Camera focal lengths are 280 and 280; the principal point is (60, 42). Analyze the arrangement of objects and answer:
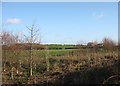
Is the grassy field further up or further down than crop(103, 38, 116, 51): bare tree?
further down

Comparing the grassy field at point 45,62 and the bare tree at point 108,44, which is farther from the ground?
the bare tree at point 108,44

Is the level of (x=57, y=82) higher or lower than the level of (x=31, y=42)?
lower

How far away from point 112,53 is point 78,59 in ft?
7.40

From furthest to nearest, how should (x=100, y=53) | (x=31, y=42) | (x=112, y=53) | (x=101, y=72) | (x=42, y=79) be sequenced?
(x=100, y=53)
(x=112, y=53)
(x=31, y=42)
(x=42, y=79)
(x=101, y=72)

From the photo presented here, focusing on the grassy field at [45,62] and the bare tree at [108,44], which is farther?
the bare tree at [108,44]

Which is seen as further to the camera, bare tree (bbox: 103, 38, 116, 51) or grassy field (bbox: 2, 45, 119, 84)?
bare tree (bbox: 103, 38, 116, 51)

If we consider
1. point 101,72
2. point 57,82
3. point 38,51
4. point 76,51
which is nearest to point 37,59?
point 38,51

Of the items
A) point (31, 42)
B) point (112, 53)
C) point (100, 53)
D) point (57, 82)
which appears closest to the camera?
point (57, 82)

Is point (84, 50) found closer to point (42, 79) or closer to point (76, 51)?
point (76, 51)

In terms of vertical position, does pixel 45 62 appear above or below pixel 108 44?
below

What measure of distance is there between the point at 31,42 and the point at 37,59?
228 cm

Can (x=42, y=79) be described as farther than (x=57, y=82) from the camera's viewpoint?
Yes

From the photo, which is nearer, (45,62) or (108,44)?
(108,44)

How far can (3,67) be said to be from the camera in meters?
17.2
